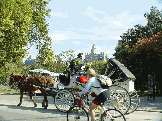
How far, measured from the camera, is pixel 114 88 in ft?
33.8

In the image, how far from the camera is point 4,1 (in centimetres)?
2362

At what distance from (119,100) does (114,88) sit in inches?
20.5

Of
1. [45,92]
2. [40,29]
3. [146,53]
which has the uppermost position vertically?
[40,29]

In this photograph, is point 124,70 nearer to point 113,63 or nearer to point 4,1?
point 113,63

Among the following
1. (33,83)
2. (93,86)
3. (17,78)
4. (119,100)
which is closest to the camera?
(93,86)

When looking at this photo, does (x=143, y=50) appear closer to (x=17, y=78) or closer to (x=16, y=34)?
(x=16, y=34)

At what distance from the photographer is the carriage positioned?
1002 centimetres

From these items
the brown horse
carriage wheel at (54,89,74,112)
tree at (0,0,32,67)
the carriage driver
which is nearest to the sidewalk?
carriage wheel at (54,89,74,112)

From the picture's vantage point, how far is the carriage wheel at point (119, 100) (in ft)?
32.5

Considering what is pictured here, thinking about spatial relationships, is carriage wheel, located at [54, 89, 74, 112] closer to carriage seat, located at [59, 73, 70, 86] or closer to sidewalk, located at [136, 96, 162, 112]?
carriage seat, located at [59, 73, 70, 86]

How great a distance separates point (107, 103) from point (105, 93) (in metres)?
3.22

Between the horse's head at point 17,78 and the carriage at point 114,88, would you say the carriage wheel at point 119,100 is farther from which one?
the horse's head at point 17,78

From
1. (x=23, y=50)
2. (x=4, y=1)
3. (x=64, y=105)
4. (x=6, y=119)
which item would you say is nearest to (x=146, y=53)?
(x=23, y=50)

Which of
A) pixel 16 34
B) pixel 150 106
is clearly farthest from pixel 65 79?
pixel 16 34
